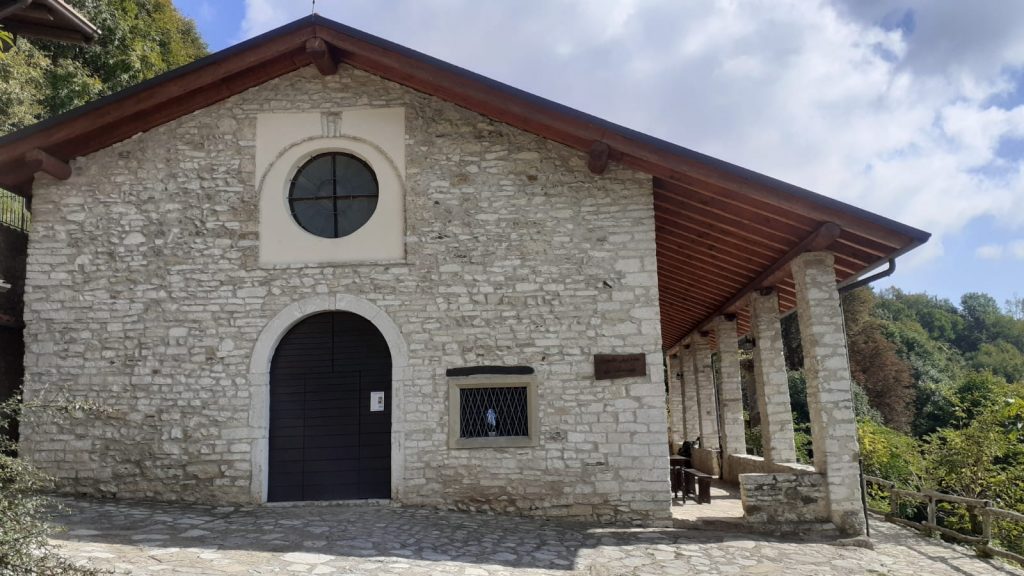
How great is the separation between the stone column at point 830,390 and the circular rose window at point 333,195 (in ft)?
16.6

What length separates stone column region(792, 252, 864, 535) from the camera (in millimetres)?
7355

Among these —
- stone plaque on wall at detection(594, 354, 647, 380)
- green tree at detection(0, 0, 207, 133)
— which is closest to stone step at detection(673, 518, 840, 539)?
stone plaque on wall at detection(594, 354, 647, 380)

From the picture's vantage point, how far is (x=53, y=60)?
59.6ft

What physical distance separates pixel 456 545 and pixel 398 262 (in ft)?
10.8

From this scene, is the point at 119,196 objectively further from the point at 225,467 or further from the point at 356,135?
the point at 225,467

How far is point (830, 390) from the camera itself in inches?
298

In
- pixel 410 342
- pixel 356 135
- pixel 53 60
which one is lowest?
pixel 410 342

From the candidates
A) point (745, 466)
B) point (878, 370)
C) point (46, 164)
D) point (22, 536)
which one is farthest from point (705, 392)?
point (878, 370)

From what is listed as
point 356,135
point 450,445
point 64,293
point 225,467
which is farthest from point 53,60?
point 450,445

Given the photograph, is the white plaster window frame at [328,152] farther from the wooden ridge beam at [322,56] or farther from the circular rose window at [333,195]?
the wooden ridge beam at [322,56]

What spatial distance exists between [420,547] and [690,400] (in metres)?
10.9

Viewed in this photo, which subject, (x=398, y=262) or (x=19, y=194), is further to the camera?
(x=19, y=194)

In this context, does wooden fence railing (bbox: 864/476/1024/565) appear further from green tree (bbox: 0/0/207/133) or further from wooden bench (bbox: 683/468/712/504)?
green tree (bbox: 0/0/207/133)

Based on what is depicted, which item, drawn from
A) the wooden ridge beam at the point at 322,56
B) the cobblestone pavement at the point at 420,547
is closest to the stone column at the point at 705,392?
the cobblestone pavement at the point at 420,547
